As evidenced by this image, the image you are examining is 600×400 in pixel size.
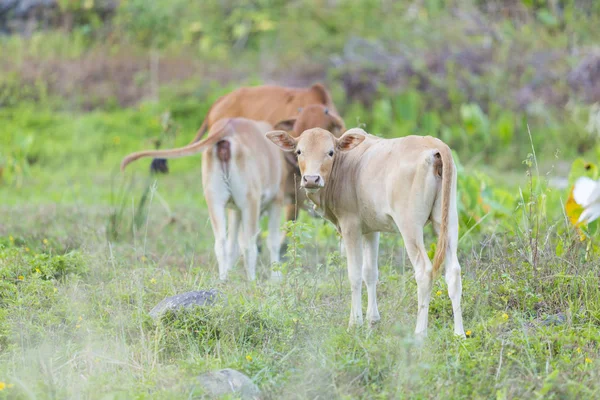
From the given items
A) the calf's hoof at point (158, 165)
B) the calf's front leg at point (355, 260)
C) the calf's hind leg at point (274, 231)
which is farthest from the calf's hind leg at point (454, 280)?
the calf's hoof at point (158, 165)

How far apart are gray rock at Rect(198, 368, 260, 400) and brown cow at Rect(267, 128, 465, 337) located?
105 centimetres

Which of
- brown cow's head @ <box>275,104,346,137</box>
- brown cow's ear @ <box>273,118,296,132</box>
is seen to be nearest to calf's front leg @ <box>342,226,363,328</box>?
brown cow's head @ <box>275,104,346,137</box>

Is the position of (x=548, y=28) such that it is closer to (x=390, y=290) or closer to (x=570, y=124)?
(x=570, y=124)

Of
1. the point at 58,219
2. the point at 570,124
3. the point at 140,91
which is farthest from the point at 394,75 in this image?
the point at 58,219

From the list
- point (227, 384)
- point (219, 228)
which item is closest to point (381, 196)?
point (227, 384)

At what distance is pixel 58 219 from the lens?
29.4 feet

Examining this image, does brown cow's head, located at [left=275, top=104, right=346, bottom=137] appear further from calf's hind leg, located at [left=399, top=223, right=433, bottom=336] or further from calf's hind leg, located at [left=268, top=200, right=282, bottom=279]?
calf's hind leg, located at [left=399, top=223, right=433, bottom=336]

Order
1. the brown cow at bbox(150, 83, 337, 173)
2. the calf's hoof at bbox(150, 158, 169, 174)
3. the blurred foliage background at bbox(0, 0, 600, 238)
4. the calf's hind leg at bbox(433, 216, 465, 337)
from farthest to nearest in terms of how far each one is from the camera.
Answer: the blurred foliage background at bbox(0, 0, 600, 238) → the brown cow at bbox(150, 83, 337, 173) → the calf's hoof at bbox(150, 158, 169, 174) → the calf's hind leg at bbox(433, 216, 465, 337)

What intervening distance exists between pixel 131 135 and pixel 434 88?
4.78 meters

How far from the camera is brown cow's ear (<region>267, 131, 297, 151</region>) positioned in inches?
234

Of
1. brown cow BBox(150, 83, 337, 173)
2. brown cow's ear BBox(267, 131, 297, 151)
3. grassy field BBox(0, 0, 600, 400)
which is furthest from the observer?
brown cow BBox(150, 83, 337, 173)

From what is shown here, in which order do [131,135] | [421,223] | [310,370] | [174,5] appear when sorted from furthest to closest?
[174,5], [131,135], [421,223], [310,370]

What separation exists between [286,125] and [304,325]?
10.2 feet

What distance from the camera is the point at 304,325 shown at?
5.29m
